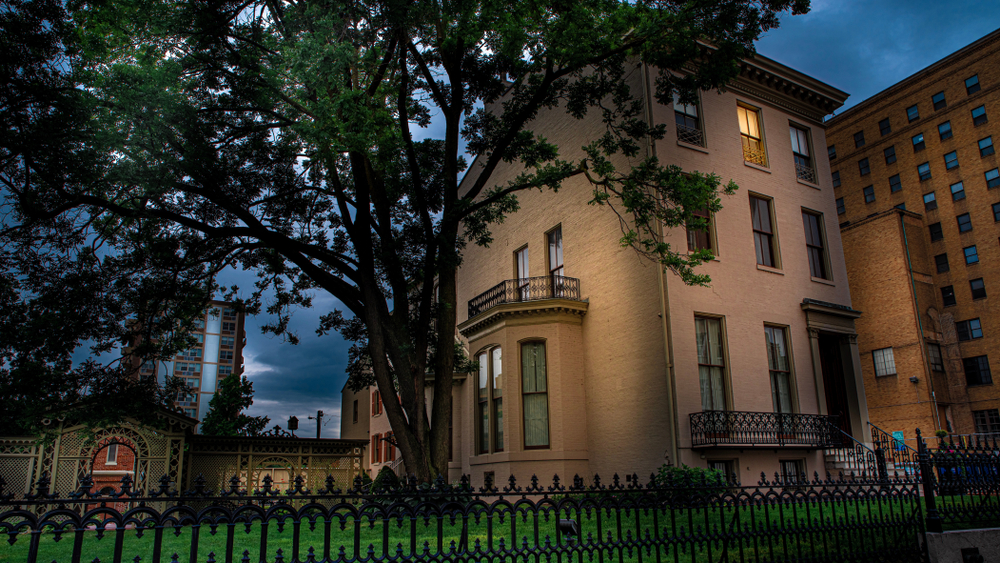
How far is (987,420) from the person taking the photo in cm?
3744

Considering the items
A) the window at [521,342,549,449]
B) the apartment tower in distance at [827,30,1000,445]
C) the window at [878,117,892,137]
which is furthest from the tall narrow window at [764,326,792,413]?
the window at [878,117,892,137]

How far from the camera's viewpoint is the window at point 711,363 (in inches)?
726

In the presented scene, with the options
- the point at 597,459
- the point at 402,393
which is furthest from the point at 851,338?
the point at 402,393

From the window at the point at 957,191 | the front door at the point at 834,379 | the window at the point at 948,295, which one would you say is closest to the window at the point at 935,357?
the window at the point at 948,295

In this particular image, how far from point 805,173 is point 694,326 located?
884 centimetres

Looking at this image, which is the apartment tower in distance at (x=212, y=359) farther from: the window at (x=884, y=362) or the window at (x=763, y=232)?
the window at (x=763, y=232)

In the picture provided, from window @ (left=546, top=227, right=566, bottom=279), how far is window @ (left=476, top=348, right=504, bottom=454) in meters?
3.66

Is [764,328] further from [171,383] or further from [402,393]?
[171,383]

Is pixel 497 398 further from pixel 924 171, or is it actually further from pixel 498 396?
pixel 924 171

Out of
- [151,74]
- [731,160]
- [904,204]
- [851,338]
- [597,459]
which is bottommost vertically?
[597,459]

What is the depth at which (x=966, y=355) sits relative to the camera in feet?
131

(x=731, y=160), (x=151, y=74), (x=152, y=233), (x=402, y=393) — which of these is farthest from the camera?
(x=731, y=160)

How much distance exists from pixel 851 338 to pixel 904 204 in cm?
3172

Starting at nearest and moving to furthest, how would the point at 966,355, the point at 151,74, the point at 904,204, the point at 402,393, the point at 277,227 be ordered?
the point at 151,74 < the point at 402,393 < the point at 277,227 < the point at 966,355 < the point at 904,204
